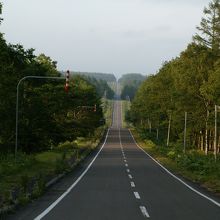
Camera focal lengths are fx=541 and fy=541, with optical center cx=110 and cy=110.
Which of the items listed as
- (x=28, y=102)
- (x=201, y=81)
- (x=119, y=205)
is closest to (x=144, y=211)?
(x=119, y=205)

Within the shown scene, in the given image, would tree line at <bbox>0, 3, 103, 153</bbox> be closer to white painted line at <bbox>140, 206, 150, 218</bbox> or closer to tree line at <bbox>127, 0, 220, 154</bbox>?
tree line at <bbox>127, 0, 220, 154</bbox>

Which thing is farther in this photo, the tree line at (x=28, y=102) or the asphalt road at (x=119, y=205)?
the tree line at (x=28, y=102)

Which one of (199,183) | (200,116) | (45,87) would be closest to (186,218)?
(199,183)

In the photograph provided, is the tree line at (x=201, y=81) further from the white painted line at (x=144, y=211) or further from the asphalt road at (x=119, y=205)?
the white painted line at (x=144, y=211)

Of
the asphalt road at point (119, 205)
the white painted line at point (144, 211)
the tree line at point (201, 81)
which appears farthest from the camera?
the tree line at point (201, 81)

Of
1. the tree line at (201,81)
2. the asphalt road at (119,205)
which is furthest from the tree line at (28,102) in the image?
the asphalt road at (119,205)

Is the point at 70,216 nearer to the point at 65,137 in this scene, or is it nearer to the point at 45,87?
the point at 45,87

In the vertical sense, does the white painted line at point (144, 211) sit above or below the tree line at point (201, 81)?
below

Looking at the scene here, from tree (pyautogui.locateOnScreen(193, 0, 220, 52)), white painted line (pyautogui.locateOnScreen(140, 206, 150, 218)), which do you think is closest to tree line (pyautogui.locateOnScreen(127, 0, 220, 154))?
tree (pyautogui.locateOnScreen(193, 0, 220, 52))

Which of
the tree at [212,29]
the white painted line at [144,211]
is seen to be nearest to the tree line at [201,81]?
the tree at [212,29]

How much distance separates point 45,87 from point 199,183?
122 feet

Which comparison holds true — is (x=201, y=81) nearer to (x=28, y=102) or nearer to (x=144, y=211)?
(x=28, y=102)

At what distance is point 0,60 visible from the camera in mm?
44375

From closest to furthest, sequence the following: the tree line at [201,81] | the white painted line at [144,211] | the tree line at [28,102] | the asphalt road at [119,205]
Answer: the asphalt road at [119,205] → the white painted line at [144,211] → the tree line at [28,102] → the tree line at [201,81]
